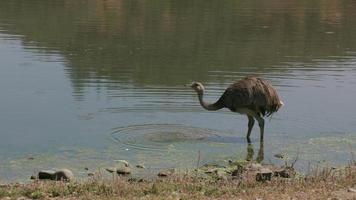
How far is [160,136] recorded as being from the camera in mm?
13805

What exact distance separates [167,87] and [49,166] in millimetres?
7163

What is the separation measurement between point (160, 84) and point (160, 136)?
17.0ft

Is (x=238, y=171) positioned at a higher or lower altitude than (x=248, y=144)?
higher

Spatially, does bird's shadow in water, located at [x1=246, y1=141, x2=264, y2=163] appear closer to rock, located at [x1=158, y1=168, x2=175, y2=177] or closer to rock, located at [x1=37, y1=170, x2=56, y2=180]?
rock, located at [x1=158, y1=168, x2=175, y2=177]

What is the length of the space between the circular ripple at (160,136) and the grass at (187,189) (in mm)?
3416

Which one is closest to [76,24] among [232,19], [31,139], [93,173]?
[232,19]

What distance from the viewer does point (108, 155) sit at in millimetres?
12422

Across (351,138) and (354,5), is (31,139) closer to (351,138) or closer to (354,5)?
(351,138)

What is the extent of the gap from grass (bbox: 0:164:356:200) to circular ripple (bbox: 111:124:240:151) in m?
3.42

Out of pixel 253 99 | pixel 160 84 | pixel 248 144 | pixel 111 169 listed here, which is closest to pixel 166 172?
pixel 111 169

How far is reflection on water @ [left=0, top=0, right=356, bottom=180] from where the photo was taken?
1315cm

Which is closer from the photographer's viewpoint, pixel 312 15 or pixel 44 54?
pixel 44 54

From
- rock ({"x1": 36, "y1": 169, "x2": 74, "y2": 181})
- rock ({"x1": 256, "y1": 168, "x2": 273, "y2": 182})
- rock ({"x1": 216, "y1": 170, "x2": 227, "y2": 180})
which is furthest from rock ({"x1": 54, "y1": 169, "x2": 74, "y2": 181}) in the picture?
rock ({"x1": 256, "y1": 168, "x2": 273, "y2": 182})

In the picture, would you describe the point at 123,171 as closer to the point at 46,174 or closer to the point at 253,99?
the point at 46,174
